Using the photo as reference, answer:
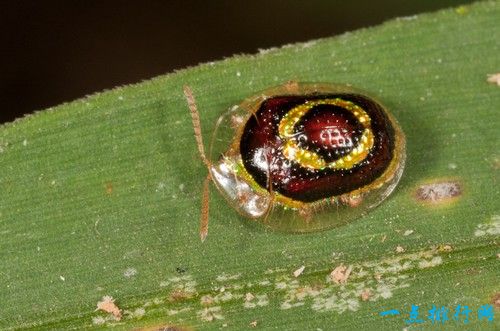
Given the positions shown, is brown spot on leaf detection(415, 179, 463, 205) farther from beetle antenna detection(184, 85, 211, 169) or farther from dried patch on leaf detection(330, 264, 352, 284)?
beetle antenna detection(184, 85, 211, 169)

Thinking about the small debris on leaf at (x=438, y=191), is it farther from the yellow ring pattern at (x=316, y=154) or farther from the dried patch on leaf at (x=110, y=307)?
the dried patch on leaf at (x=110, y=307)

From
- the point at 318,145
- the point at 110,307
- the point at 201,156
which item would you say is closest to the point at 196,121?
the point at 201,156

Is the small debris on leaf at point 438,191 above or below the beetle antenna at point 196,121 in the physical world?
below

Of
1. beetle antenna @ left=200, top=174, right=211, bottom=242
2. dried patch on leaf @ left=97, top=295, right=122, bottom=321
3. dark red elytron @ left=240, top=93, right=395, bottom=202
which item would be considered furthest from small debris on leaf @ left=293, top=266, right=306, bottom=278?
dried patch on leaf @ left=97, top=295, right=122, bottom=321

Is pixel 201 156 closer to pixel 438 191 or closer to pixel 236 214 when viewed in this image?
pixel 236 214

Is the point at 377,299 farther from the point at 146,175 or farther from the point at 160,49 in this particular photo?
the point at 160,49

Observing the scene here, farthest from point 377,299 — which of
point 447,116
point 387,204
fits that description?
point 447,116

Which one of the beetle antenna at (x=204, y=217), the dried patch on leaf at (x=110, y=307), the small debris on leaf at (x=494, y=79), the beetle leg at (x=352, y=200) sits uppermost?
the small debris on leaf at (x=494, y=79)

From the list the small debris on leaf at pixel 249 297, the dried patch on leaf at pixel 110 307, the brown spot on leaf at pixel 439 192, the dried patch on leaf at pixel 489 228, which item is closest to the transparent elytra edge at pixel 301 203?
the brown spot on leaf at pixel 439 192
